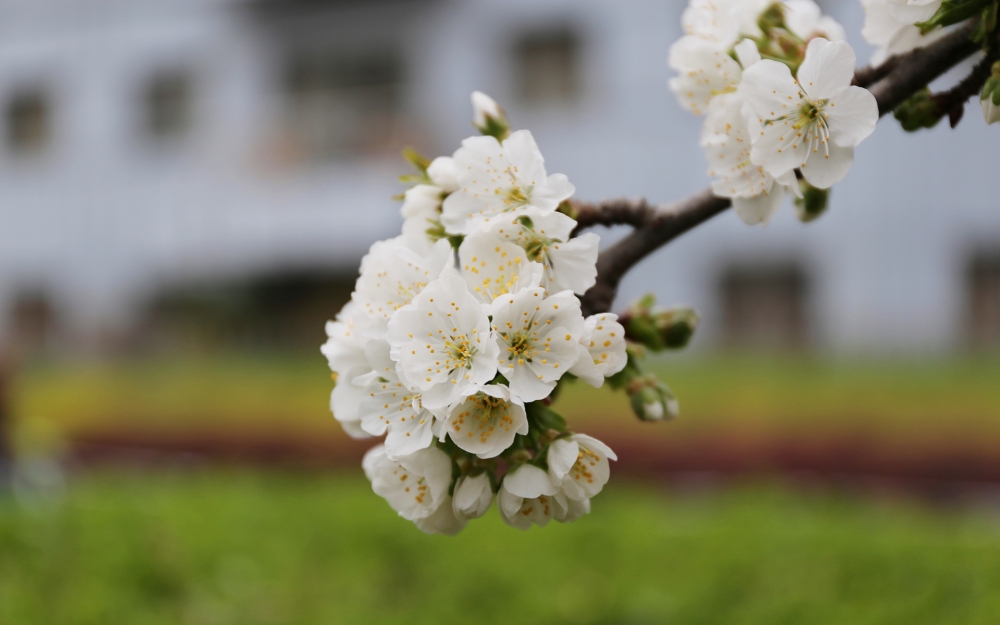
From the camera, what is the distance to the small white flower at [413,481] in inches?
34.7

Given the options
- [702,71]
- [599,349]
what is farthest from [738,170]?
[599,349]

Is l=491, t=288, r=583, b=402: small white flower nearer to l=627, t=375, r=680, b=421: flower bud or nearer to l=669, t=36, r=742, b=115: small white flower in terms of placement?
l=627, t=375, r=680, b=421: flower bud

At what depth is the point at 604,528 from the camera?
3453mm

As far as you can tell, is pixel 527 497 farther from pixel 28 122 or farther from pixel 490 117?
pixel 28 122

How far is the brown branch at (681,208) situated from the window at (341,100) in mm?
10719

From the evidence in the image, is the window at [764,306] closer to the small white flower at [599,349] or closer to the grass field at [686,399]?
the grass field at [686,399]

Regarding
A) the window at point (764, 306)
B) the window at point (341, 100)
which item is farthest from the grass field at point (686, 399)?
the window at point (341, 100)

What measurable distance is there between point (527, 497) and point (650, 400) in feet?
0.76

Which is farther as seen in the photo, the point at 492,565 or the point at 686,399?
the point at 686,399

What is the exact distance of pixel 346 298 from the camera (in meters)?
11.9

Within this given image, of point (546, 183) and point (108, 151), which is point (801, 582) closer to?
point (546, 183)

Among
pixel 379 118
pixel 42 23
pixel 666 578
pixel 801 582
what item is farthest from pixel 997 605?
pixel 42 23

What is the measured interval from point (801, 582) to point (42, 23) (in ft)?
44.2

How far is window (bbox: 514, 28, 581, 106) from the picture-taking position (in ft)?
35.7
